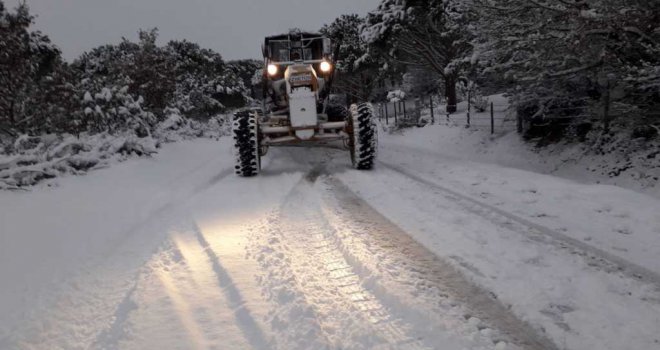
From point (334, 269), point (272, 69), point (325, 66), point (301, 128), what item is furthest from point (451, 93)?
point (334, 269)

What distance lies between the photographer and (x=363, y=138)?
7.82 m

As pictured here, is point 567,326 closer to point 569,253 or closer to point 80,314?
point 569,253

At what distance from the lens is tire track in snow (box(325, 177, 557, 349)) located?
249 cm

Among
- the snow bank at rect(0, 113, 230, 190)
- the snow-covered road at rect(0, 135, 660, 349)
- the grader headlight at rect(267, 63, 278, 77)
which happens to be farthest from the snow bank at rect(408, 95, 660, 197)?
the snow bank at rect(0, 113, 230, 190)

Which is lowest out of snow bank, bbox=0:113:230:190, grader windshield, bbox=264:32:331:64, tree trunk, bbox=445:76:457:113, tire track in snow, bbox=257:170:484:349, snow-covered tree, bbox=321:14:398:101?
tire track in snow, bbox=257:170:484:349

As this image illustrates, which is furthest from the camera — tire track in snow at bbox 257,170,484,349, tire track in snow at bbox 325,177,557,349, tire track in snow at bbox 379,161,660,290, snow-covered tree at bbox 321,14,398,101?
snow-covered tree at bbox 321,14,398,101

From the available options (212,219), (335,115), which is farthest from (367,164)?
(212,219)

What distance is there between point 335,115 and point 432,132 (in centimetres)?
598

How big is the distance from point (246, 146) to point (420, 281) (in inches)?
205

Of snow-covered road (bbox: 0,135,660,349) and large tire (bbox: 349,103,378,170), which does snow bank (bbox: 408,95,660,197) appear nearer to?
snow-covered road (bbox: 0,135,660,349)

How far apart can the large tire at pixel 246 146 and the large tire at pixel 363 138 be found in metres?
1.76

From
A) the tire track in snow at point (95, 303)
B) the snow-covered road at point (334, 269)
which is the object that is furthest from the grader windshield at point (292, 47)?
the tire track in snow at point (95, 303)

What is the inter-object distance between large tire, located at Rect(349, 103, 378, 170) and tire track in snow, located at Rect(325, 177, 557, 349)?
325 centimetres

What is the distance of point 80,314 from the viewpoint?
9.04 ft
